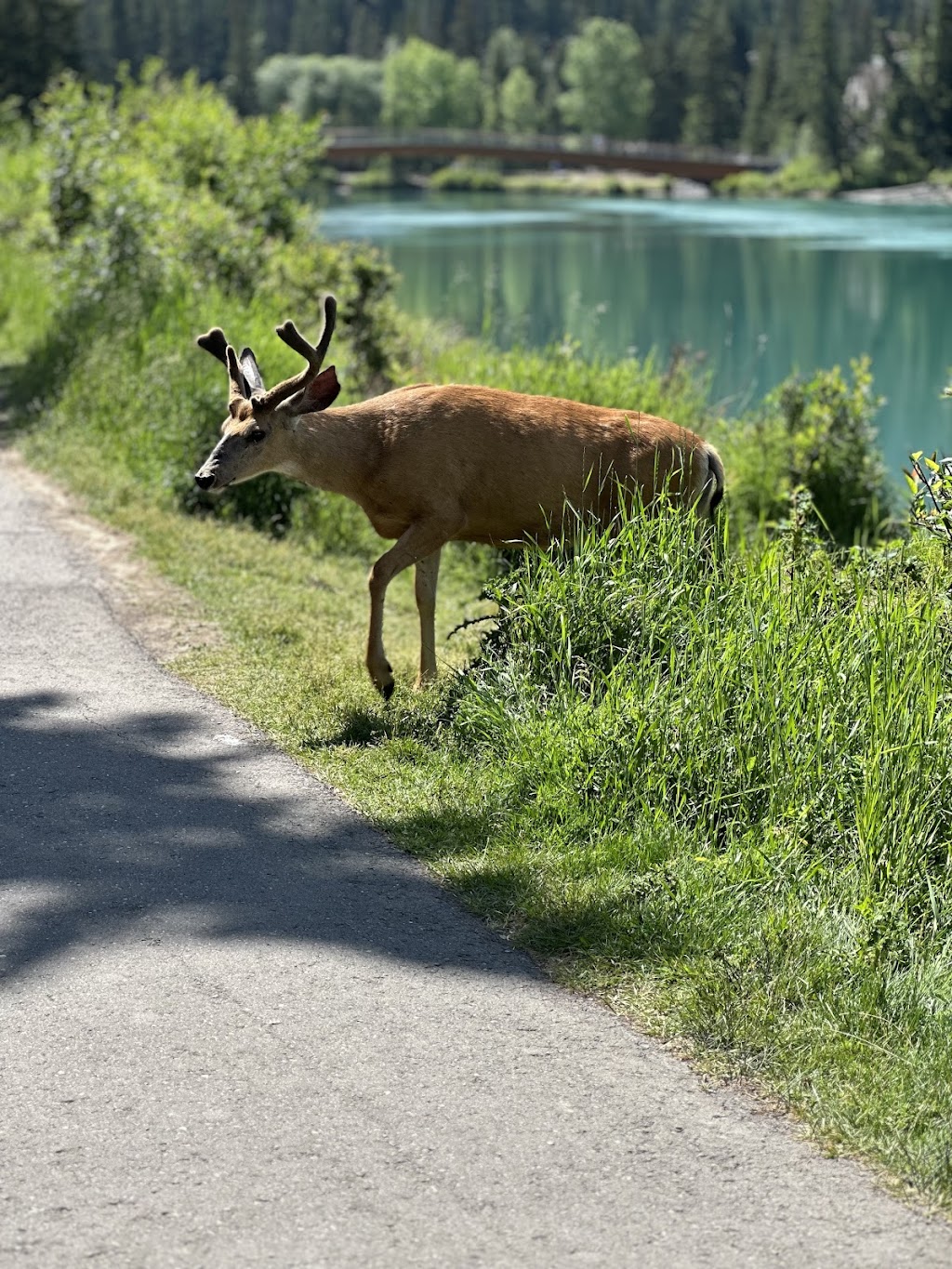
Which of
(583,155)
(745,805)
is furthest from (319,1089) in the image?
(583,155)

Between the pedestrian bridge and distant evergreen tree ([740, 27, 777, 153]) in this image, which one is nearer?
the pedestrian bridge

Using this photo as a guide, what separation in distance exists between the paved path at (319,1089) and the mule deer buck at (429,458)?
6.30 ft

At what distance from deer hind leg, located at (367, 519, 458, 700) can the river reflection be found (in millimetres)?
7589

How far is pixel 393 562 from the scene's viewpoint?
823cm

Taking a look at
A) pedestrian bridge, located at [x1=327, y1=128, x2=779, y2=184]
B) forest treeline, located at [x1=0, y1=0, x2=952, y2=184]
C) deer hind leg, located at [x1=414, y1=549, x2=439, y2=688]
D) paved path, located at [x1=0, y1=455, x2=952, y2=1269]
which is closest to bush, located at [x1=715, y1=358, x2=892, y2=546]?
deer hind leg, located at [x1=414, y1=549, x2=439, y2=688]

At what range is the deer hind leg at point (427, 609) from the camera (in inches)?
332

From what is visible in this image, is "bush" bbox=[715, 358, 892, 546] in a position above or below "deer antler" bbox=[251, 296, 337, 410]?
below

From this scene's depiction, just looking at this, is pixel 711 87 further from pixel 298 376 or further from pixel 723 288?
pixel 298 376

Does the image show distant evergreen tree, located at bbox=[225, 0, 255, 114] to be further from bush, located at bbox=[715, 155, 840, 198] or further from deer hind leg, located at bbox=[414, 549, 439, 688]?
deer hind leg, located at bbox=[414, 549, 439, 688]

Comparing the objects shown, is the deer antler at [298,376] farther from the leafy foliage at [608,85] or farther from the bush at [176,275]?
the leafy foliage at [608,85]

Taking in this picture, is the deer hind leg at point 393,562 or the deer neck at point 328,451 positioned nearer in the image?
the deer hind leg at point 393,562

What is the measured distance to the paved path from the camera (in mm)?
4031

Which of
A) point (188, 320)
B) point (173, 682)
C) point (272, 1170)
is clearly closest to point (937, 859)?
point (272, 1170)

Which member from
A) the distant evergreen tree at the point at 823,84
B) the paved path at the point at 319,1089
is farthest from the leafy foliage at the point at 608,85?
the paved path at the point at 319,1089
